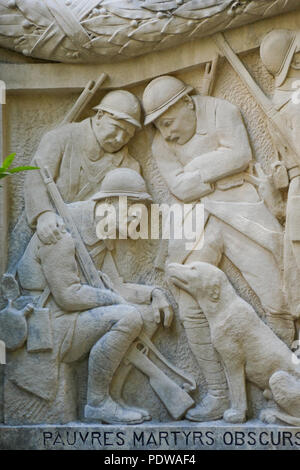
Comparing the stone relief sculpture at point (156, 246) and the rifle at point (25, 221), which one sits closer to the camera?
the stone relief sculpture at point (156, 246)

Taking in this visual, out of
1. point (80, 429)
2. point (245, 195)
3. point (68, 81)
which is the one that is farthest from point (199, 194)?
point (80, 429)

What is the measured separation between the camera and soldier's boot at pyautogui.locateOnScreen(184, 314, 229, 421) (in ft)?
17.7

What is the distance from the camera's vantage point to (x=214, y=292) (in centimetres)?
539

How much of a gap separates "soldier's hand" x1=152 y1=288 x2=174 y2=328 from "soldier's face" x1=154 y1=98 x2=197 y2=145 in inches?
40.6

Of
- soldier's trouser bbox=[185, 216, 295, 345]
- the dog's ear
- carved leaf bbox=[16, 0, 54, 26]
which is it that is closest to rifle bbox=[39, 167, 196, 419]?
soldier's trouser bbox=[185, 216, 295, 345]

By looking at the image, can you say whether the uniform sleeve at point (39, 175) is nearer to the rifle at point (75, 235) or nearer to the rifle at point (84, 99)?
the rifle at point (75, 235)

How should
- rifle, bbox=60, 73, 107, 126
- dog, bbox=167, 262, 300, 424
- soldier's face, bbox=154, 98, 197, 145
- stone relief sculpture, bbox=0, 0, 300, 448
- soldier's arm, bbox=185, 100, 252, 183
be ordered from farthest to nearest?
1. rifle, bbox=60, 73, 107, 126
2. soldier's face, bbox=154, 98, 197, 145
3. soldier's arm, bbox=185, 100, 252, 183
4. stone relief sculpture, bbox=0, 0, 300, 448
5. dog, bbox=167, 262, 300, 424

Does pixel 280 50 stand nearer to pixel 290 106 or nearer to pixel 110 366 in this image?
pixel 290 106

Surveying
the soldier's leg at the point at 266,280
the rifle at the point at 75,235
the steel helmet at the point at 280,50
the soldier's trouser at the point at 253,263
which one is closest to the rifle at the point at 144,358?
the rifle at the point at 75,235

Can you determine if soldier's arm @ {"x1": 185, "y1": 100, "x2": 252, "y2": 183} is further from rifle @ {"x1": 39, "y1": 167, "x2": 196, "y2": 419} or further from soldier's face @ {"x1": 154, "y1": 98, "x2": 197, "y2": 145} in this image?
rifle @ {"x1": 39, "y1": 167, "x2": 196, "y2": 419}

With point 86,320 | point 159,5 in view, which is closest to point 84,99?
point 159,5

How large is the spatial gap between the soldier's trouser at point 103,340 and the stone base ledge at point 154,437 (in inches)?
8.9

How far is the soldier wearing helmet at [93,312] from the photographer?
17.9 feet

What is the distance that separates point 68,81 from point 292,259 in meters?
1.93
